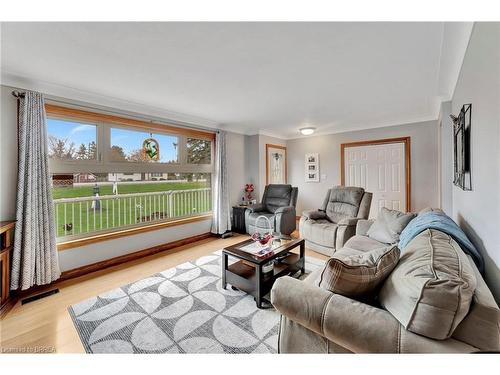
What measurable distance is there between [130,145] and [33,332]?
98.4 inches

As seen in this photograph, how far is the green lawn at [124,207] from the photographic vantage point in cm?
302

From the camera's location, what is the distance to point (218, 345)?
1.64m

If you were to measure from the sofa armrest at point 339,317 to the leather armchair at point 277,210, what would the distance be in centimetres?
281

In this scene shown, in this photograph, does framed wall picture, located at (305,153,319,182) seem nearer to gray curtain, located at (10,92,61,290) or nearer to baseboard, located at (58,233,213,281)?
baseboard, located at (58,233,213,281)

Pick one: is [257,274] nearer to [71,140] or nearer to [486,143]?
[486,143]

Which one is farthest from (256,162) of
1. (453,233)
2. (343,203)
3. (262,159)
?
(453,233)

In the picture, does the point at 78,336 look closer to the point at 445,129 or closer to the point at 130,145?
the point at 130,145

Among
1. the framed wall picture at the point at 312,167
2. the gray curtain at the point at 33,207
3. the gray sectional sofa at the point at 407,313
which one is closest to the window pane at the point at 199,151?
the gray curtain at the point at 33,207

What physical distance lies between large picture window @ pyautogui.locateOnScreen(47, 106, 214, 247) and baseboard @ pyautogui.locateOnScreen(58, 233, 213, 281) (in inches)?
14.8

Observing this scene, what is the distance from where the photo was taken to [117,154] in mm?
3389

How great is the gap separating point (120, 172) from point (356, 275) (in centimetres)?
340

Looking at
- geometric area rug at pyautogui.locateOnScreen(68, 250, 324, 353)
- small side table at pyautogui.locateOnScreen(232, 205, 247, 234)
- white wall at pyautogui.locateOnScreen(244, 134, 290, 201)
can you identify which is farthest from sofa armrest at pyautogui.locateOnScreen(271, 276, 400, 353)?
white wall at pyautogui.locateOnScreen(244, 134, 290, 201)

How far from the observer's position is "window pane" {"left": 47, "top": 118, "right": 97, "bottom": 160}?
2850 millimetres

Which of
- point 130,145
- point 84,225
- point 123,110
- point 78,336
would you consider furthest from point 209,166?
point 78,336
